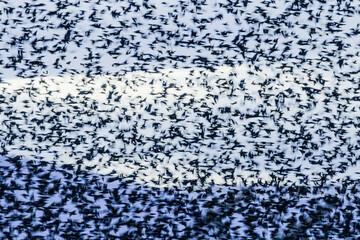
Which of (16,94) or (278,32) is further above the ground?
(278,32)

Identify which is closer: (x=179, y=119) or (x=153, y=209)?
(x=153, y=209)

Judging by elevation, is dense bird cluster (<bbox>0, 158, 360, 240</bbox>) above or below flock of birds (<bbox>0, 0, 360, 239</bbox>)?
below

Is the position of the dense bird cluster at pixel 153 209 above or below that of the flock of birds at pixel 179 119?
below

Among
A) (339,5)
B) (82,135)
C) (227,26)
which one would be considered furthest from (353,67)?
(82,135)

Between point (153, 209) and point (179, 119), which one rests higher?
point (179, 119)

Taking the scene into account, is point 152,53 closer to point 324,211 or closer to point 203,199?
point 203,199

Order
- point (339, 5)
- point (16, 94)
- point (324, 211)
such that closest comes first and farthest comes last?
point (324, 211)
point (16, 94)
point (339, 5)

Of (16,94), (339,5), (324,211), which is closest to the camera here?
(324,211)

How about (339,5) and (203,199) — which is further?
(339,5)
